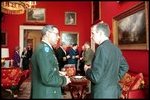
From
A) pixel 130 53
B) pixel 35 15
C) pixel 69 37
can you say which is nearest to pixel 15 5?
pixel 35 15

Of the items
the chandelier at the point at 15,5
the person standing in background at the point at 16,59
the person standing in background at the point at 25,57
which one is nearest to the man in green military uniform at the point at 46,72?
the chandelier at the point at 15,5

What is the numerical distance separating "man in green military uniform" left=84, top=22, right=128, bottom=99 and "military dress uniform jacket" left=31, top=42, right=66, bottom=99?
38 centimetres

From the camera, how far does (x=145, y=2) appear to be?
569cm

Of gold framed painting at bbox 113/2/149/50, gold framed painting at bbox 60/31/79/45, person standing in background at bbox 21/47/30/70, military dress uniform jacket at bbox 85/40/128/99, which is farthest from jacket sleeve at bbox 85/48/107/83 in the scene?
gold framed painting at bbox 60/31/79/45

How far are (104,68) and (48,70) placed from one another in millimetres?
624

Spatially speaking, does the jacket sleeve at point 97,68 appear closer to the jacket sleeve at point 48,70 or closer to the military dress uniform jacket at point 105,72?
the military dress uniform jacket at point 105,72

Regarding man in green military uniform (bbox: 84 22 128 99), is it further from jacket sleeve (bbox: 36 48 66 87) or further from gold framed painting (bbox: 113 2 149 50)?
gold framed painting (bbox: 113 2 149 50)

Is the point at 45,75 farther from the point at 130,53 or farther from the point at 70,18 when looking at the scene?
the point at 70,18

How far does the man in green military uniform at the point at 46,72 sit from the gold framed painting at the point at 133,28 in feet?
9.99

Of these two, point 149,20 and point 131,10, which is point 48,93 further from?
point 131,10

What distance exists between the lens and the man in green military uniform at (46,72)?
2910mm

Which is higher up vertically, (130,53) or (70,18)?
(70,18)

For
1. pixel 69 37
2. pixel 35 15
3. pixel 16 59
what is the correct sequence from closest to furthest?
1. pixel 16 59
2. pixel 35 15
3. pixel 69 37

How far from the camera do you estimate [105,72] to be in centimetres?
298
